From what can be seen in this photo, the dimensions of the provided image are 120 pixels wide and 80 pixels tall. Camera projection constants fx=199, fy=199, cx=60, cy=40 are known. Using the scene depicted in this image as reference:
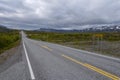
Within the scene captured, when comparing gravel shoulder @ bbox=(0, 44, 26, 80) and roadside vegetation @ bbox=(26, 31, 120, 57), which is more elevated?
gravel shoulder @ bbox=(0, 44, 26, 80)

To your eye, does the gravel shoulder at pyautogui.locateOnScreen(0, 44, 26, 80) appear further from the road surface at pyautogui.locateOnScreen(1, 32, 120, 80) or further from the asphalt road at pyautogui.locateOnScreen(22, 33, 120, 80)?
the asphalt road at pyautogui.locateOnScreen(22, 33, 120, 80)

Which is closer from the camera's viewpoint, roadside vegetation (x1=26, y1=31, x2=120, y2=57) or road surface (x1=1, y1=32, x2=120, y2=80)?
road surface (x1=1, y1=32, x2=120, y2=80)

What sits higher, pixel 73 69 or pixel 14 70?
pixel 73 69

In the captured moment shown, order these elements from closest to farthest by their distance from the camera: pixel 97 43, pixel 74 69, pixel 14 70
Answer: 1. pixel 74 69
2. pixel 14 70
3. pixel 97 43

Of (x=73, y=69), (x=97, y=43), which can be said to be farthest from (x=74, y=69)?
(x=97, y=43)

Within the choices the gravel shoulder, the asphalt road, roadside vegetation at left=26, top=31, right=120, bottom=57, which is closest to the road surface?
the asphalt road

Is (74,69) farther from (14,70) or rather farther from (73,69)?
(14,70)

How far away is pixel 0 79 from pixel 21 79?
2241 millimetres

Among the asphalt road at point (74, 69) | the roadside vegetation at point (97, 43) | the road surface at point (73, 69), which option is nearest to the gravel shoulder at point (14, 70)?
the road surface at point (73, 69)

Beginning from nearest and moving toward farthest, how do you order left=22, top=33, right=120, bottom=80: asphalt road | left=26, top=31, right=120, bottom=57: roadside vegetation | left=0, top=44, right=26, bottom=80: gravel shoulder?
1. left=22, top=33, right=120, bottom=80: asphalt road
2. left=0, top=44, right=26, bottom=80: gravel shoulder
3. left=26, top=31, right=120, bottom=57: roadside vegetation

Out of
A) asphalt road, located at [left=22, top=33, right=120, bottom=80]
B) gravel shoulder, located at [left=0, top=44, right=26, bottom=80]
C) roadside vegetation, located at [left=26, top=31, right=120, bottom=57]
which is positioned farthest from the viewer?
roadside vegetation, located at [left=26, top=31, right=120, bottom=57]

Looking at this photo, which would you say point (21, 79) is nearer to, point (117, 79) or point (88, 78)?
point (88, 78)

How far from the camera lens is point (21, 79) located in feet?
27.8

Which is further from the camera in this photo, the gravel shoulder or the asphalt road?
the gravel shoulder
